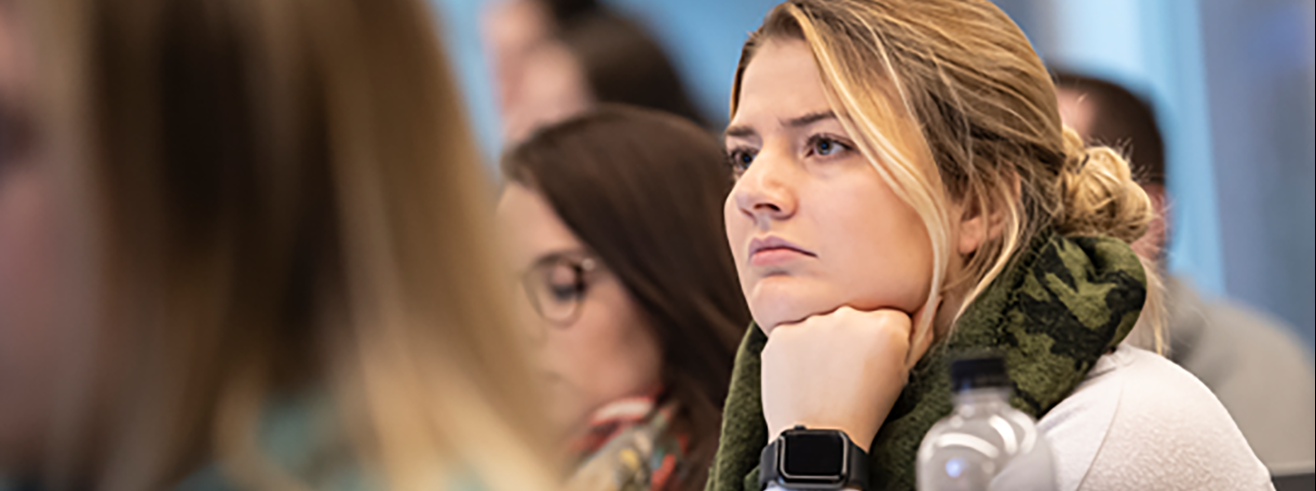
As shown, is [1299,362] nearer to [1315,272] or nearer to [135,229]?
[1315,272]

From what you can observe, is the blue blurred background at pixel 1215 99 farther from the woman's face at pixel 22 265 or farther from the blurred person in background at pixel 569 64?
the woman's face at pixel 22 265

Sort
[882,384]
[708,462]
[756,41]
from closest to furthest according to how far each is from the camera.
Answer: [882,384], [756,41], [708,462]

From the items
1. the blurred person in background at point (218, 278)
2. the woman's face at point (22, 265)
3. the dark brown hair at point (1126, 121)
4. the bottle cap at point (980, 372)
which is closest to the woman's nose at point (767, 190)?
the bottle cap at point (980, 372)

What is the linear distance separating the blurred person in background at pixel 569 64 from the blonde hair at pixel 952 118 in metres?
0.95

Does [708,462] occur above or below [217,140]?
below

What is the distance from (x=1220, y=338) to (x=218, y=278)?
208cm

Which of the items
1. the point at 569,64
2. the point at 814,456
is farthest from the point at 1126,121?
the point at 814,456

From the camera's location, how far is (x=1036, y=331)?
1173mm

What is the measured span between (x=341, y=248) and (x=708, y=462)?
4.49 ft

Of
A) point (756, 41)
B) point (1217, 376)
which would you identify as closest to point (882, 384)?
point (756, 41)

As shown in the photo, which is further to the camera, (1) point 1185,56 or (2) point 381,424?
(1) point 1185,56

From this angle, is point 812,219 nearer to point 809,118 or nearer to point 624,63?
point 809,118

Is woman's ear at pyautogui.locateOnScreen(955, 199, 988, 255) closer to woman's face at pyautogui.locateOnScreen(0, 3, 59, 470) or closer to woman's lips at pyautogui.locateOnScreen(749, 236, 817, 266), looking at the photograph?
woman's lips at pyautogui.locateOnScreen(749, 236, 817, 266)

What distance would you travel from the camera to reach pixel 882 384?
121 cm
